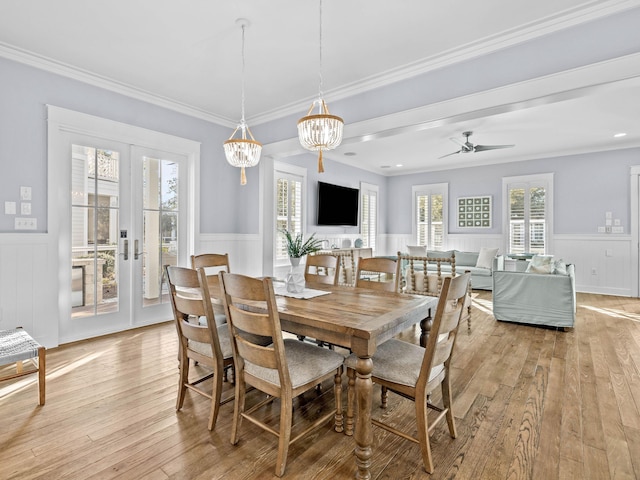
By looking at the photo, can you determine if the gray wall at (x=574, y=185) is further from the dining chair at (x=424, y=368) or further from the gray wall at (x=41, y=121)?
the dining chair at (x=424, y=368)

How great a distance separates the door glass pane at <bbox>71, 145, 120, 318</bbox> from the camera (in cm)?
354

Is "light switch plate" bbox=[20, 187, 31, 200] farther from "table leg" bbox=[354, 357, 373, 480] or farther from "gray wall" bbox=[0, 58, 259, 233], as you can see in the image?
"table leg" bbox=[354, 357, 373, 480]

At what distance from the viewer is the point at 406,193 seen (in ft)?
28.7

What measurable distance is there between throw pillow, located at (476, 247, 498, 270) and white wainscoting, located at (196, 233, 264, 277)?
452cm

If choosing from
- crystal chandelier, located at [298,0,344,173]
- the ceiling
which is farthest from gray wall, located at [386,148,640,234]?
crystal chandelier, located at [298,0,344,173]

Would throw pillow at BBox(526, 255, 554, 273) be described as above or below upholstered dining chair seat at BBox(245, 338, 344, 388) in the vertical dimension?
above

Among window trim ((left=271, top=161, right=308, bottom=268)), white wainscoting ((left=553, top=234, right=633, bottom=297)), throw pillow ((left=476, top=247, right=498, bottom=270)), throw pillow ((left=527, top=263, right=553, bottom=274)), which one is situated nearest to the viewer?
throw pillow ((left=527, top=263, right=553, bottom=274))

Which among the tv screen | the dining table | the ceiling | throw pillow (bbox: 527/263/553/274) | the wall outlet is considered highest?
the ceiling

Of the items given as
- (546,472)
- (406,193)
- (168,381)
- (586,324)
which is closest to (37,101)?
(168,381)

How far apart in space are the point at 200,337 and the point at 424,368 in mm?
1286

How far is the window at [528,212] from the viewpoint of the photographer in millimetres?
6969

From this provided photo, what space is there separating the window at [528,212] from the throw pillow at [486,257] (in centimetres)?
76

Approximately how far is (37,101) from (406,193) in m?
7.39

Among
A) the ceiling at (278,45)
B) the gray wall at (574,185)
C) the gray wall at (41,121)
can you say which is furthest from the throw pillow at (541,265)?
the gray wall at (41,121)
